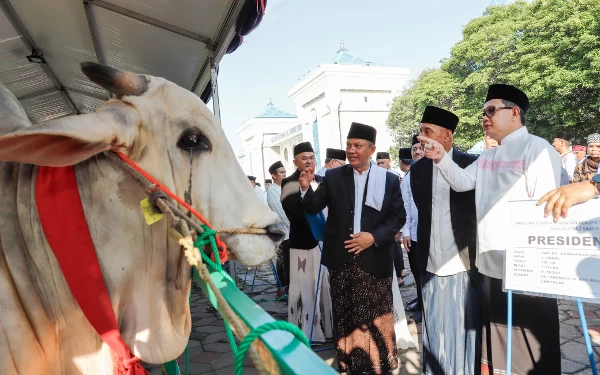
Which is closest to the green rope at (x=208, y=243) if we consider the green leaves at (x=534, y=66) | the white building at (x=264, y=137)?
the green leaves at (x=534, y=66)

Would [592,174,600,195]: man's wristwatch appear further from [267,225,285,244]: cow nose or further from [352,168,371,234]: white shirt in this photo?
[352,168,371,234]: white shirt

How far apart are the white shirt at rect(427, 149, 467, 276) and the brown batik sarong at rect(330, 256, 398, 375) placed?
59 centimetres

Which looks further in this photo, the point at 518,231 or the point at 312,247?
the point at 312,247

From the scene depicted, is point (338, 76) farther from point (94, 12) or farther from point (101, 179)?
point (101, 179)

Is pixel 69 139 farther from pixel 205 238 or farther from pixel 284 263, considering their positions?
pixel 284 263

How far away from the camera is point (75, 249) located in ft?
3.75

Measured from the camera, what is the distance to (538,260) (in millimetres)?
2055

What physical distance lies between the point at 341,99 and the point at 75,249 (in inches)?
1241

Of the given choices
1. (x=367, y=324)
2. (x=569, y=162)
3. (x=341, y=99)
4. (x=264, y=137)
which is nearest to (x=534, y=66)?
(x=569, y=162)

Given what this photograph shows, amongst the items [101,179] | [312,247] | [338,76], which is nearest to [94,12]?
[312,247]

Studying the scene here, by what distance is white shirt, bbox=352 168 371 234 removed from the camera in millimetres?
3396

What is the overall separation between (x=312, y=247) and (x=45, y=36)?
13.3 feet

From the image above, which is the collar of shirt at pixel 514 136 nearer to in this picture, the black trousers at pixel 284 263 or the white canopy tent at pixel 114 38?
the white canopy tent at pixel 114 38

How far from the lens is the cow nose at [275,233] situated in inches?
53.2
